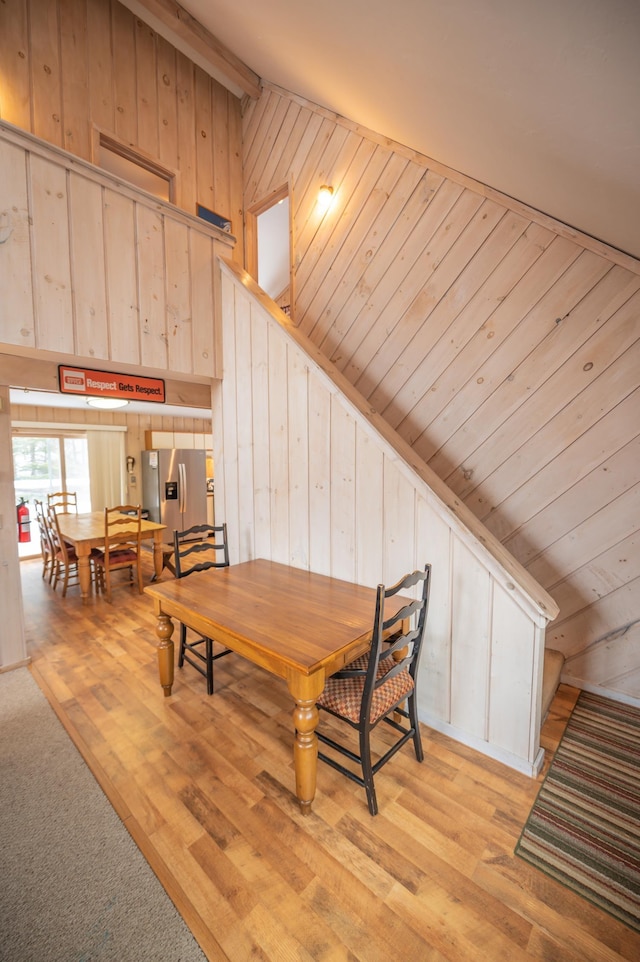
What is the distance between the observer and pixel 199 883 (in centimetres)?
132

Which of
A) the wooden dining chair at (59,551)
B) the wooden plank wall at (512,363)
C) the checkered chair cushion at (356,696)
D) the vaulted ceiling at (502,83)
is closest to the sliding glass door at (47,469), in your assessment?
the wooden dining chair at (59,551)

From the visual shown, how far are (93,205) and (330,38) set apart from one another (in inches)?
69.5

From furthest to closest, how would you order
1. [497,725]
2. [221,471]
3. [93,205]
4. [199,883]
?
[221,471], [93,205], [497,725], [199,883]

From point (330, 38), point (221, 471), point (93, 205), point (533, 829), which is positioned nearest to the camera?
point (533, 829)

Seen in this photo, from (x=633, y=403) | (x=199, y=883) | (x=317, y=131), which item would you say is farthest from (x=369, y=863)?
(x=317, y=131)

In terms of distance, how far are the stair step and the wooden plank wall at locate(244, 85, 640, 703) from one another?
0.17m

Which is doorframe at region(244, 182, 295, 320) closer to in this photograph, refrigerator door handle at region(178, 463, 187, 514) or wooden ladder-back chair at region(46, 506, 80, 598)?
refrigerator door handle at region(178, 463, 187, 514)

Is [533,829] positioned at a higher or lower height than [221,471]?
lower

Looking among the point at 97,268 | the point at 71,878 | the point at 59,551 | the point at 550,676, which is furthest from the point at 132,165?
the point at 550,676

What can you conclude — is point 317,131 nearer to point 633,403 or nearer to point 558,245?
point 558,245

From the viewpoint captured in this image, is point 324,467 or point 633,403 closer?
point 633,403

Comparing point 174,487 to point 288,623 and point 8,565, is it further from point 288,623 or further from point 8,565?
point 288,623

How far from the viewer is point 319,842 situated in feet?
4.78

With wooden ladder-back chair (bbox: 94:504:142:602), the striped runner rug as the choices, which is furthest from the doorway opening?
the striped runner rug
